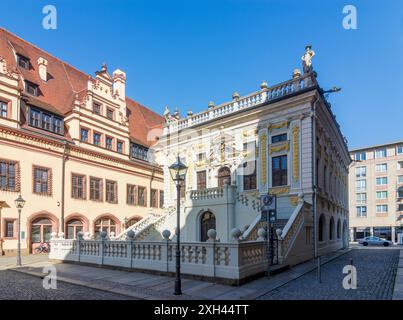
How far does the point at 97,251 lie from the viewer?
15.4 metres

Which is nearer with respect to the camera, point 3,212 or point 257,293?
point 257,293

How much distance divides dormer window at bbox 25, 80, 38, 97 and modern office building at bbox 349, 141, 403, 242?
51.1 metres

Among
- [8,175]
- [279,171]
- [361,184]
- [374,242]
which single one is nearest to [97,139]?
[8,175]

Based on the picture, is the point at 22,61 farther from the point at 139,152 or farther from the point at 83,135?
the point at 139,152

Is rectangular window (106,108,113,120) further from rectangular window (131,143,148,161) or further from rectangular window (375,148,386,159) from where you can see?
rectangular window (375,148,386,159)

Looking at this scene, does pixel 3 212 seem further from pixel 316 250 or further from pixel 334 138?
pixel 334 138

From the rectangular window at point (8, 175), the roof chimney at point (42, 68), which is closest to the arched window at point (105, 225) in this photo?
the rectangular window at point (8, 175)

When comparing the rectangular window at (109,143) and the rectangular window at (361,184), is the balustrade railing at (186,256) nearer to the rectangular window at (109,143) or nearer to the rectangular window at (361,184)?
the rectangular window at (109,143)

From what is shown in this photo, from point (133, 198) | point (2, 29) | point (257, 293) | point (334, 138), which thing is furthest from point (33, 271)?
point (334, 138)

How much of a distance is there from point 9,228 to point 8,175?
11.3ft

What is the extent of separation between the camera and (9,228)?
2102cm

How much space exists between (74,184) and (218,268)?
60.1ft

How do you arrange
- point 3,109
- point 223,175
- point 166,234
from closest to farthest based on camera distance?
point 166,234
point 3,109
point 223,175

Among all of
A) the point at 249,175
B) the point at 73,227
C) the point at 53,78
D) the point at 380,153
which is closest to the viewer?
the point at 249,175
